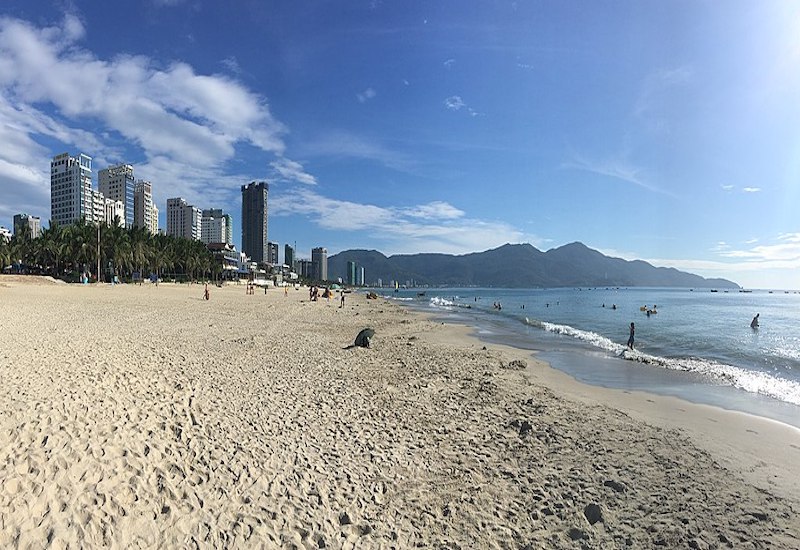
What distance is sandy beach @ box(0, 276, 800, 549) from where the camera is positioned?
189 inches

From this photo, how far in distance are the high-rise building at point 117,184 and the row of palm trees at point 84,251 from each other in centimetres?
10389

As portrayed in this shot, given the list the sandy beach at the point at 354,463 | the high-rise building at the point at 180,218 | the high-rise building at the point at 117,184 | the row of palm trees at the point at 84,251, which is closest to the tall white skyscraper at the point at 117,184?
the high-rise building at the point at 117,184

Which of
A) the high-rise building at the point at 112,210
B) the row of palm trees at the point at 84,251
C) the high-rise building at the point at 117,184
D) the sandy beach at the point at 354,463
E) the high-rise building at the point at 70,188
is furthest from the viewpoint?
the high-rise building at the point at 117,184

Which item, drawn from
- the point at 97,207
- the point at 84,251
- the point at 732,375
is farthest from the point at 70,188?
the point at 732,375

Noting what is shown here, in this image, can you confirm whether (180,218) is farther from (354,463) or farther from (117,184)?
(354,463)

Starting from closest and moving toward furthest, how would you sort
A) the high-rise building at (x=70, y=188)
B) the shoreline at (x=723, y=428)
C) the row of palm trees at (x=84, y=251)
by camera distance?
the shoreline at (x=723, y=428) < the row of palm trees at (x=84, y=251) < the high-rise building at (x=70, y=188)

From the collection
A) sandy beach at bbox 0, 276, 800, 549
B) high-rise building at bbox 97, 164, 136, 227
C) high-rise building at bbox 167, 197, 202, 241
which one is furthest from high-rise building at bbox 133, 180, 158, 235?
sandy beach at bbox 0, 276, 800, 549

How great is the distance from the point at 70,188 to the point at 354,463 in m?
163

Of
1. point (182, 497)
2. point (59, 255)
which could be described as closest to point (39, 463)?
point (182, 497)

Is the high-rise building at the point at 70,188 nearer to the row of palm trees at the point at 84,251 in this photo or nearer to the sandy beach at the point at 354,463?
the row of palm trees at the point at 84,251

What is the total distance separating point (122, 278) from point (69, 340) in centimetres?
6244

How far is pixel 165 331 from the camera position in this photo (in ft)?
54.3

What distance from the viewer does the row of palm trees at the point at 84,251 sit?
182 ft

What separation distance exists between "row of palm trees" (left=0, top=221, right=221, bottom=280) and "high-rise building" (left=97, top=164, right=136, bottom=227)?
103890 mm
